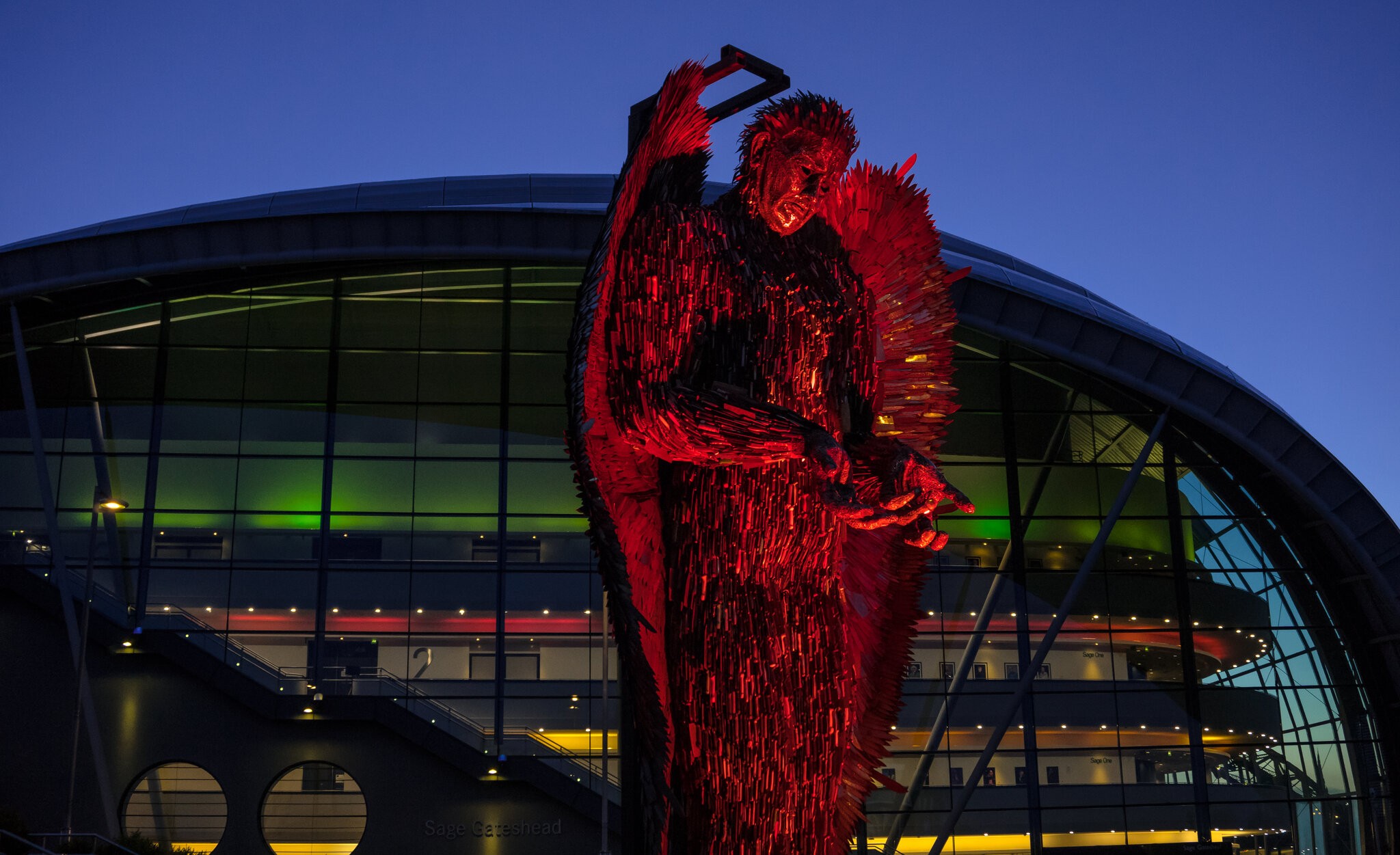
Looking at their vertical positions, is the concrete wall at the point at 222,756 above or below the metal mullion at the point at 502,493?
below

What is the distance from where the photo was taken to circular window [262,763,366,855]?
86.5 feet

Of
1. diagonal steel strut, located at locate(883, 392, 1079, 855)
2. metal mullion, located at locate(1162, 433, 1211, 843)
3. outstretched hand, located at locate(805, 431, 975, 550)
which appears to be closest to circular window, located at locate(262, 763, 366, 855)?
diagonal steel strut, located at locate(883, 392, 1079, 855)

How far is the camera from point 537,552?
2745 cm

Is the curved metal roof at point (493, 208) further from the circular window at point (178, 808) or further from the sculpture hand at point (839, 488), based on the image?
the sculpture hand at point (839, 488)

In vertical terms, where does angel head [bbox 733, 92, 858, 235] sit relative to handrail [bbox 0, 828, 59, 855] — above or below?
above

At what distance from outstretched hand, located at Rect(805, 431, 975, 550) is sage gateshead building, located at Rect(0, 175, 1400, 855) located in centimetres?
2240

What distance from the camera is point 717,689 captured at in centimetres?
352

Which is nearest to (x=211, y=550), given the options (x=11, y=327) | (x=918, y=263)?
(x=11, y=327)

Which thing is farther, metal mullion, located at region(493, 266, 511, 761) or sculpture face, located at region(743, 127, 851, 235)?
metal mullion, located at region(493, 266, 511, 761)

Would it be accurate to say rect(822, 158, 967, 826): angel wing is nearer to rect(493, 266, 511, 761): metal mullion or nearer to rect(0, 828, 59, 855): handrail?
rect(0, 828, 59, 855): handrail

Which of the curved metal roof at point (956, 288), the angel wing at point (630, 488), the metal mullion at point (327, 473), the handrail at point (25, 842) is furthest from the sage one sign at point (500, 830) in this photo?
the angel wing at point (630, 488)

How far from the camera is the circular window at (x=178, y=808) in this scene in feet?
83.6

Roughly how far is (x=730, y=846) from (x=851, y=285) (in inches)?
63.1

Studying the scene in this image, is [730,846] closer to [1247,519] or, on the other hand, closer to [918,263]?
[918,263]
